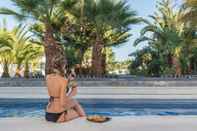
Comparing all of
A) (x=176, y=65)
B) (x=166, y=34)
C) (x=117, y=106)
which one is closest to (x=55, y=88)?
(x=117, y=106)

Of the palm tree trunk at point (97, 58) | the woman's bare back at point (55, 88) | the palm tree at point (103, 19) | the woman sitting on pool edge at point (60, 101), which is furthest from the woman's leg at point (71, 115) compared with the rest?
the palm tree trunk at point (97, 58)

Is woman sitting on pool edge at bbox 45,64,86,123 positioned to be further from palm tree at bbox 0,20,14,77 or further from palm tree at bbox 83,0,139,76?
palm tree at bbox 0,20,14,77

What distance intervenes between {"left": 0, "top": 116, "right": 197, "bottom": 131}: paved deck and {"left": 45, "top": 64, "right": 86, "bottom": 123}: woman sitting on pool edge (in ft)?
0.30

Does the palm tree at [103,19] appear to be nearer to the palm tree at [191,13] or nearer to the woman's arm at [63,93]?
the palm tree at [191,13]

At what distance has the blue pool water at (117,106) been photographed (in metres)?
9.99

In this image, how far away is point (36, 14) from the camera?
25516 millimetres

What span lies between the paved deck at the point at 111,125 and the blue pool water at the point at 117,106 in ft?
11.3

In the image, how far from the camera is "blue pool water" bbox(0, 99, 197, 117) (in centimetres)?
999

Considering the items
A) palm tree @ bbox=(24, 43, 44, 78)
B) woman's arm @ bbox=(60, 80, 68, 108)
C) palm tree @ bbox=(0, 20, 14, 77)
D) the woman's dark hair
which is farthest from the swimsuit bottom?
palm tree @ bbox=(24, 43, 44, 78)

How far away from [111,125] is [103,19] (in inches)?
779

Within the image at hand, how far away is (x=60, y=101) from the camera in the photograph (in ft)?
19.0

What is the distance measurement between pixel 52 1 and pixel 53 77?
20489mm

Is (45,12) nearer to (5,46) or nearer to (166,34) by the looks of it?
(5,46)

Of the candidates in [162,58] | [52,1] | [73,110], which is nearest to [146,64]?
[162,58]
